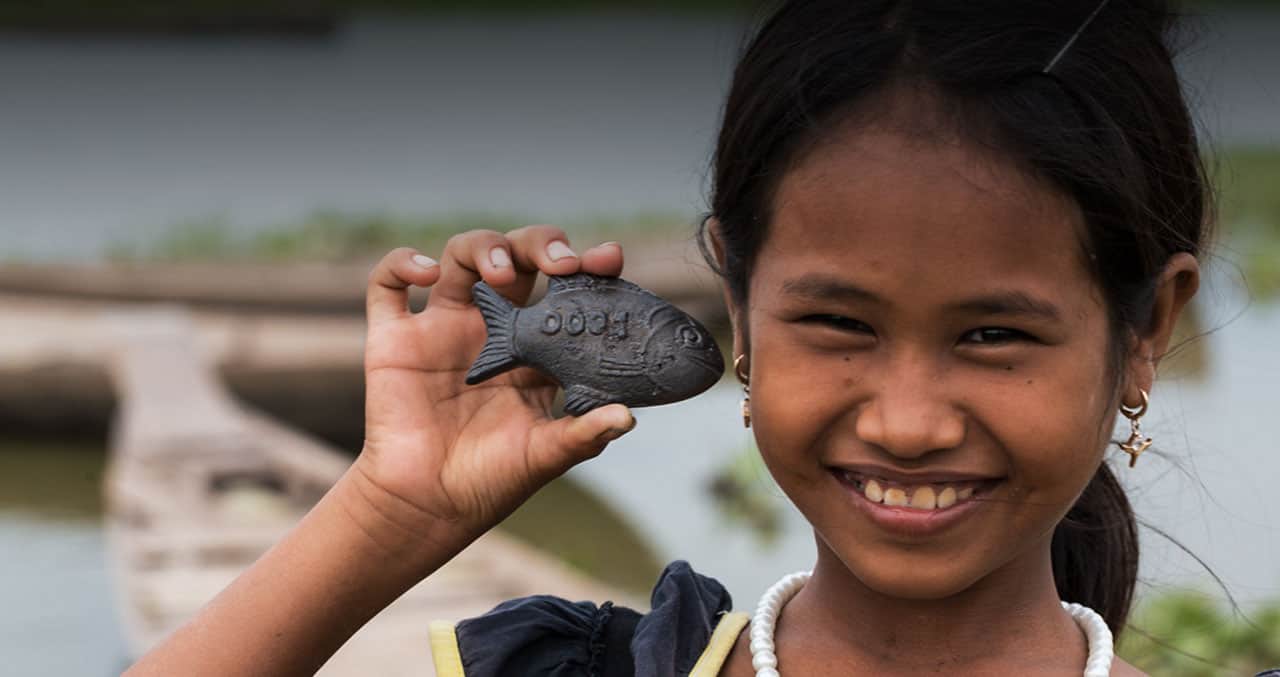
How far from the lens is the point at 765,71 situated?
55.2 inches

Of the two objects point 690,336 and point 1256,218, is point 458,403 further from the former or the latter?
point 1256,218

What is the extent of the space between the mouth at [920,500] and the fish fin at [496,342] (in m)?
0.29

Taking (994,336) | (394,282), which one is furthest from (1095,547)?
(394,282)

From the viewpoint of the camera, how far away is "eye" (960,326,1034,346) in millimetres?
1312

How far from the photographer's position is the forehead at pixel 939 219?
50.7 inches

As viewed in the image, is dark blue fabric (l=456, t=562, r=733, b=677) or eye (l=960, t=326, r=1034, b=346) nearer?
eye (l=960, t=326, r=1034, b=346)

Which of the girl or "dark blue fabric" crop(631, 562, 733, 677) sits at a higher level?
the girl

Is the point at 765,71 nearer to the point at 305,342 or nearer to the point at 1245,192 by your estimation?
the point at 305,342

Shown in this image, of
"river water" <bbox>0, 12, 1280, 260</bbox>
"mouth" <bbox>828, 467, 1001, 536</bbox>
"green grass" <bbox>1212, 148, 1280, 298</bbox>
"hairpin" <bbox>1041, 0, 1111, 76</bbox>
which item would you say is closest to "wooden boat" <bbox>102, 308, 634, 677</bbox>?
"mouth" <bbox>828, 467, 1001, 536</bbox>

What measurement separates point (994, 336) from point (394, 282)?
0.52m

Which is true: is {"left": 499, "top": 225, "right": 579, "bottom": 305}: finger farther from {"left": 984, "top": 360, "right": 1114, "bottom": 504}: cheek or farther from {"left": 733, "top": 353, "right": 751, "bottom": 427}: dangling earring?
{"left": 984, "top": 360, "right": 1114, "bottom": 504}: cheek

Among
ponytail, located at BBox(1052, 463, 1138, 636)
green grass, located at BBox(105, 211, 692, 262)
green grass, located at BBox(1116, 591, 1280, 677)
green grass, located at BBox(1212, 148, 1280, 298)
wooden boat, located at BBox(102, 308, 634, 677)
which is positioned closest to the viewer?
ponytail, located at BBox(1052, 463, 1138, 636)

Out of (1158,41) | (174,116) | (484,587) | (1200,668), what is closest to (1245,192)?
(1200,668)

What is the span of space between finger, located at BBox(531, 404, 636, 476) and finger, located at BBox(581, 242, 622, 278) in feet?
0.36
